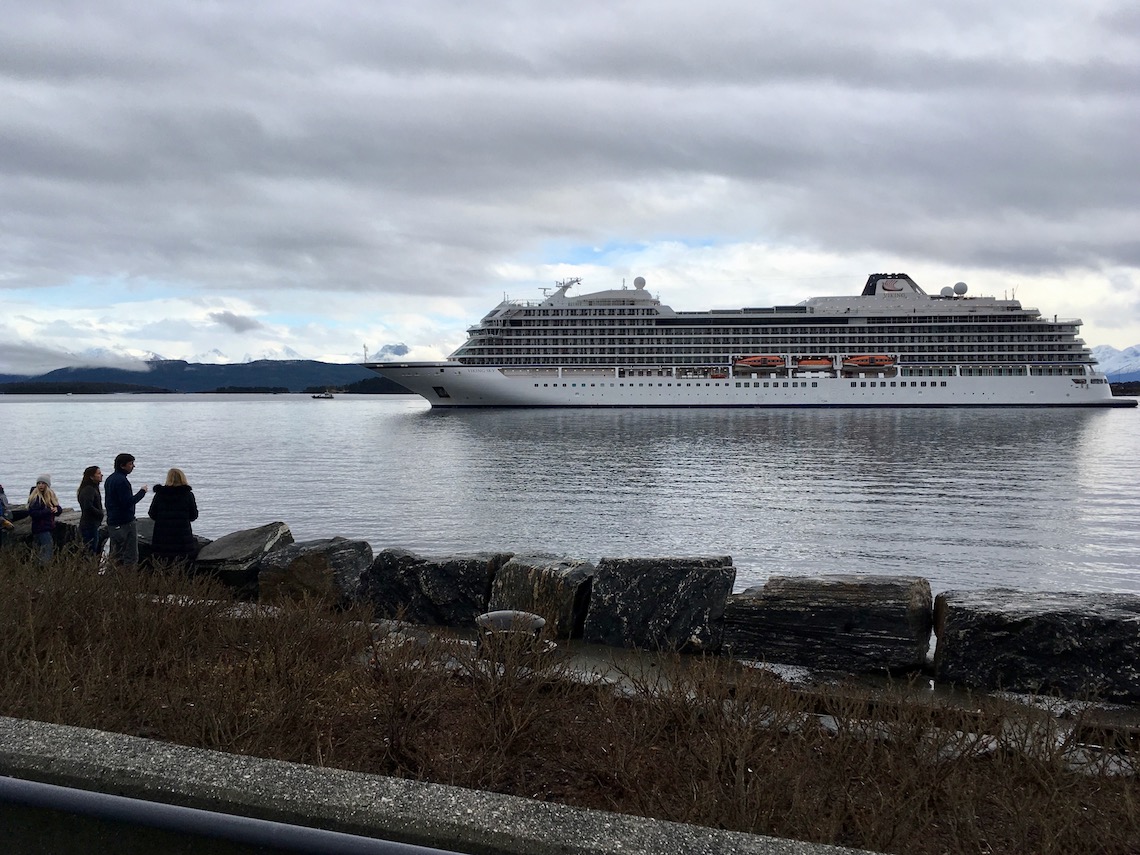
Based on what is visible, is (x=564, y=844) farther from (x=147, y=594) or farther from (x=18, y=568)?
(x=18, y=568)

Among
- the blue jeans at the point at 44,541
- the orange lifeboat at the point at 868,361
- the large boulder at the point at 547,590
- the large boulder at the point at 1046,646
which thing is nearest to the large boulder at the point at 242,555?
the blue jeans at the point at 44,541

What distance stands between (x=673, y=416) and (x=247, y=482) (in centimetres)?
4677

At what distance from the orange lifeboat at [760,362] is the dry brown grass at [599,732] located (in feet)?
274

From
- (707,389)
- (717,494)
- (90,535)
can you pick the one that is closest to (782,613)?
(90,535)

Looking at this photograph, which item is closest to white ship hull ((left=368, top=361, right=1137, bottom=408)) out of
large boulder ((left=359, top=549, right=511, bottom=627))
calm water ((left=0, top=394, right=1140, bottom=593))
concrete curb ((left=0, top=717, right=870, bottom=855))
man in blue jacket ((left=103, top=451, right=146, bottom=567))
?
calm water ((left=0, top=394, right=1140, bottom=593))

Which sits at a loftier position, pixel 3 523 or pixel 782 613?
pixel 3 523

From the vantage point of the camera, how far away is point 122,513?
33.0ft

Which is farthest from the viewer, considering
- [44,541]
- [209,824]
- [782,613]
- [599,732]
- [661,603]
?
[44,541]

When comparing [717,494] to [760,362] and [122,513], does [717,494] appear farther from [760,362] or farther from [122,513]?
[760,362]

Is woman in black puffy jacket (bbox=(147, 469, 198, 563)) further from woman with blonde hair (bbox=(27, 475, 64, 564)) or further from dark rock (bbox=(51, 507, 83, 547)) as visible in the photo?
dark rock (bbox=(51, 507, 83, 547))

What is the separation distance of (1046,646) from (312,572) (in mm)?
6091

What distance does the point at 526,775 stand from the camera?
3.69 meters

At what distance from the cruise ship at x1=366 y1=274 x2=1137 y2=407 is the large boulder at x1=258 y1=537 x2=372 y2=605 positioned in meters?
75.6

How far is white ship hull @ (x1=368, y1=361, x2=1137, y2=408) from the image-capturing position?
84.1m
